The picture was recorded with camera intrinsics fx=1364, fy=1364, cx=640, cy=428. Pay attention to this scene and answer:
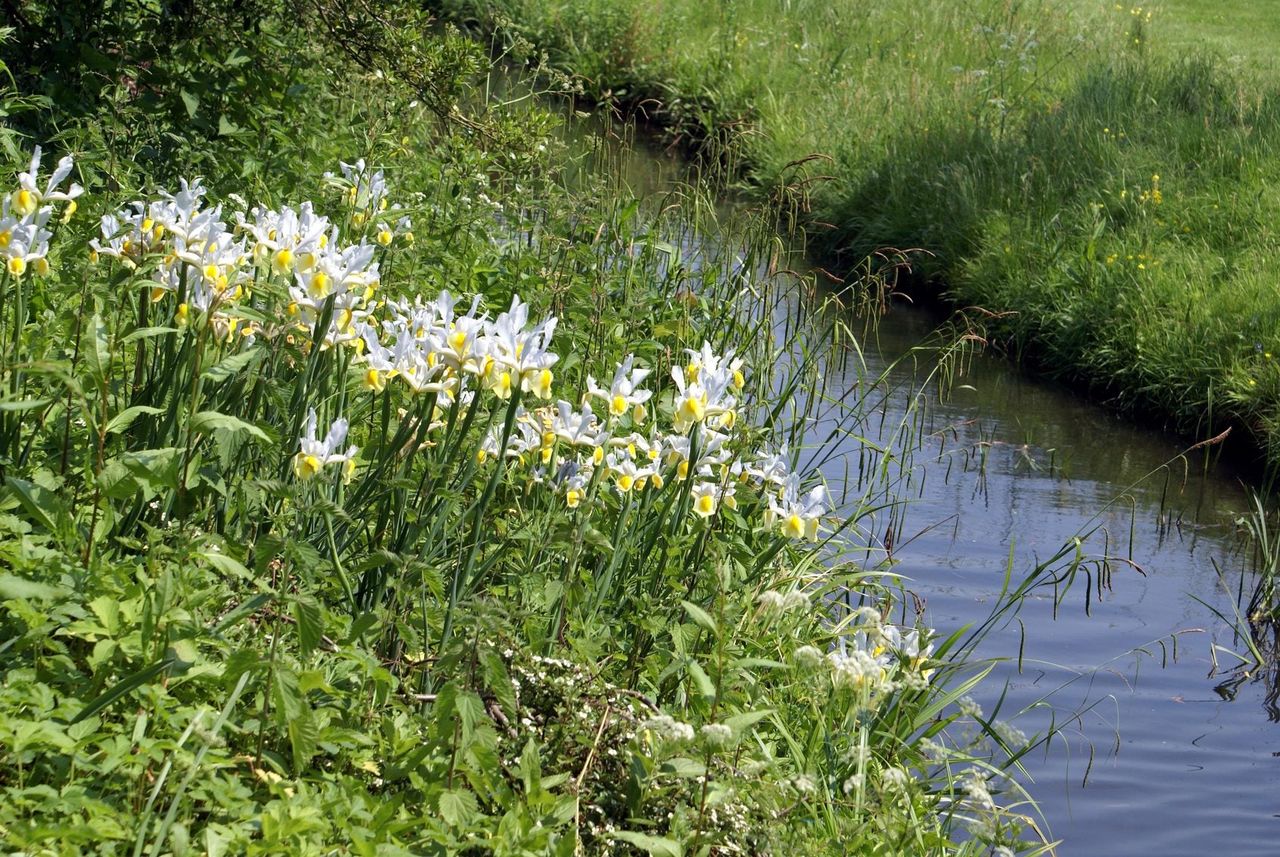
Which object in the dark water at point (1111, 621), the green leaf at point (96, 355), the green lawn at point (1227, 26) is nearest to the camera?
the green leaf at point (96, 355)

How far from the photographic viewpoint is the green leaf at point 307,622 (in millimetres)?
2154

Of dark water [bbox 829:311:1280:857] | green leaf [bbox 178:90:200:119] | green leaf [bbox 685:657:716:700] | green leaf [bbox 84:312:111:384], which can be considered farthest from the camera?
green leaf [bbox 178:90:200:119]

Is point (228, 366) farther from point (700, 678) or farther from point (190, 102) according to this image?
point (190, 102)

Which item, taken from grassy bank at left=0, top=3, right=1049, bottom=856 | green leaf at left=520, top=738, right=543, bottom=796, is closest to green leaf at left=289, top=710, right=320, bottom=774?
grassy bank at left=0, top=3, right=1049, bottom=856

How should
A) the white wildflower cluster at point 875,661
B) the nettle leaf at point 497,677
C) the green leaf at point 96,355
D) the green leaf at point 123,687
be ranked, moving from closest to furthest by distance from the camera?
1. the green leaf at point 123,687
2. the nettle leaf at point 497,677
3. the green leaf at point 96,355
4. the white wildflower cluster at point 875,661

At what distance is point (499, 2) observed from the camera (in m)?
13.9

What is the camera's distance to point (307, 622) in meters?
2.17

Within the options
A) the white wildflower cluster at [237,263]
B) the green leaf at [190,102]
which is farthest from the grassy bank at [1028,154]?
the white wildflower cluster at [237,263]

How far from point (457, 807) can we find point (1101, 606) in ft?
12.4

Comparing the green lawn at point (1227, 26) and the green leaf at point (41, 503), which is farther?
the green lawn at point (1227, 26)

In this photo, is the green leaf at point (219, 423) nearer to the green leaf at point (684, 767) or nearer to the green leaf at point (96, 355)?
the green leaf at point (96, 355)

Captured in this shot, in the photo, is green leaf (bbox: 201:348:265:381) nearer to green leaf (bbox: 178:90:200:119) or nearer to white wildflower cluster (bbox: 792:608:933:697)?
white wildflower cluster (bbox: 792:608:933:697)

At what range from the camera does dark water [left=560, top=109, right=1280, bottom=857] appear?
13.6 ft

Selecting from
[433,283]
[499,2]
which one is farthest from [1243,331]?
[499,2]
